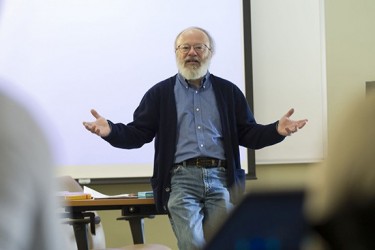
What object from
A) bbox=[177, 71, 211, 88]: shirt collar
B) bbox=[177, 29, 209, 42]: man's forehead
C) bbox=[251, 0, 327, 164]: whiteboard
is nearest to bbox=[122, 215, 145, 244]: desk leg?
bbox=[177, 71, 211, 88]: shirt collar

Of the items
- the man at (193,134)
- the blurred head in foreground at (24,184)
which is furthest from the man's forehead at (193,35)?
the blurred head in foreground at (24,184)

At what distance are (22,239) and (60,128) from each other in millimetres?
4915

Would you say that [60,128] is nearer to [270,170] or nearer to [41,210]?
[270,170]

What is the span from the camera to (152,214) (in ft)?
11.7

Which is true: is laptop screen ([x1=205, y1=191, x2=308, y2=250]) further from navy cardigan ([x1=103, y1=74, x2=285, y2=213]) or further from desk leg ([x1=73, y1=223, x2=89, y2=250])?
desk leg ([x1=73, y1=223, x2=89, y2=250])

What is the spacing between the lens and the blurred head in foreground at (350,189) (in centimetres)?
38

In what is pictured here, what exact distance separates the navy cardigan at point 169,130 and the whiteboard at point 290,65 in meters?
1.94

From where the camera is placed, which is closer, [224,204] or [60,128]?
[224,204]

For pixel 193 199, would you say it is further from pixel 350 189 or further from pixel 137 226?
pixel 350 189

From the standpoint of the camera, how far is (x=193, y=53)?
11.6ft

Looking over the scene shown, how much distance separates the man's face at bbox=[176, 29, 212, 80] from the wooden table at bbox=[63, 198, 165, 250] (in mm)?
658

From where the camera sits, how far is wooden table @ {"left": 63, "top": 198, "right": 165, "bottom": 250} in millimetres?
3400

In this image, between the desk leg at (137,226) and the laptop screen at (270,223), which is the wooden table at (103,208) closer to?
the desk leg at (137,226)

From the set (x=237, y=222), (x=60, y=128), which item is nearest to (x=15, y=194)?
(x=237, y=222)
